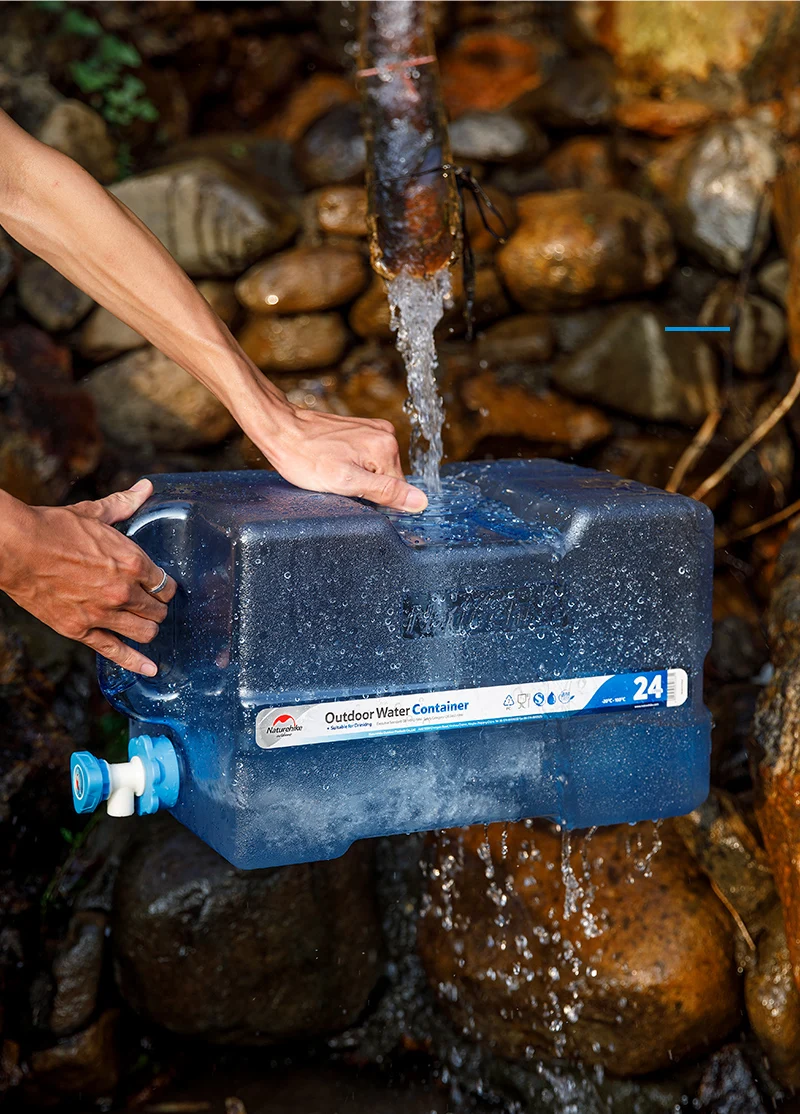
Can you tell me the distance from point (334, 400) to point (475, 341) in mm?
561

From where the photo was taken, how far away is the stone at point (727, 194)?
14.3 feet

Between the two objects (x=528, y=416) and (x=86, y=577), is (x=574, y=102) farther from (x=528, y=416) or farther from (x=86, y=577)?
(x=86, y=577)

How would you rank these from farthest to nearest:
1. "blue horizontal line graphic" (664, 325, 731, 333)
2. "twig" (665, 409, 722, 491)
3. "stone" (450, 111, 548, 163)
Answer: "stone" (450, 111, 548, 163) → "blue horizontal line graphic" (664, 325, 731, 333) → "twig" (665, 409, 722, 491)

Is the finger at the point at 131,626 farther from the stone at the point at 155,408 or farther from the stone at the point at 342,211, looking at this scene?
the stone at the point at 342,211

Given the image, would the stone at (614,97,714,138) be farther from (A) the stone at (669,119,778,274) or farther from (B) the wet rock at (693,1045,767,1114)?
(B) the wet rock at (693,1045,767,1114)

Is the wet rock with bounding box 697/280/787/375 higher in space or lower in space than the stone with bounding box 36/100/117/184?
lower

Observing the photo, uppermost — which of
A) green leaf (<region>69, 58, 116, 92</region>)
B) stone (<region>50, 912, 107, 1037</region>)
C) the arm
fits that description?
the arm

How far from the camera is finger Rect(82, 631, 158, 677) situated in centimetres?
173

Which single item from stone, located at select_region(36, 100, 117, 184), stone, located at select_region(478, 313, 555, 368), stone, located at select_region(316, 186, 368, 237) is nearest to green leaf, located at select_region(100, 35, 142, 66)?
stone, located at select_region(36, 100, 117, 184)

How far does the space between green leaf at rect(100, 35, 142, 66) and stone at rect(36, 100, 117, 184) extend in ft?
0.81

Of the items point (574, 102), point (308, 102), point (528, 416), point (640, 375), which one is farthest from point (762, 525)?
point (308, 102)

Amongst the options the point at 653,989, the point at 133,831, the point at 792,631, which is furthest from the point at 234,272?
the point at 653,989

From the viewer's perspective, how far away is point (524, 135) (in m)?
4.58

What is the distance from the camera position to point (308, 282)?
13.8 ft
